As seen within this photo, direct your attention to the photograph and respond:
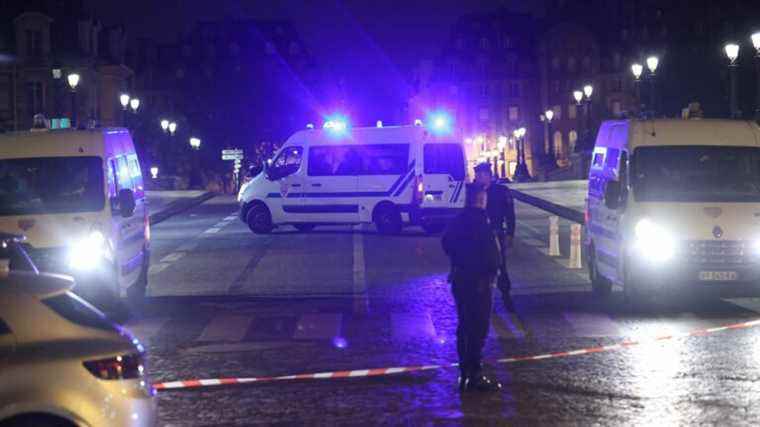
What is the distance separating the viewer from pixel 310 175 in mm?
31594

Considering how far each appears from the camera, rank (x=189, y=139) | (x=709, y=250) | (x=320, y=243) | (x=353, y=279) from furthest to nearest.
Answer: (x=189, y=139), (x=320, y=243), (x=353, y=279), (x=709, y=250)

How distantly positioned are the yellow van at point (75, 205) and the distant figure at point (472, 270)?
19.8 ft

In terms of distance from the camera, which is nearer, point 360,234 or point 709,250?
point 709,250

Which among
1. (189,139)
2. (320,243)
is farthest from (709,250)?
(189,139)

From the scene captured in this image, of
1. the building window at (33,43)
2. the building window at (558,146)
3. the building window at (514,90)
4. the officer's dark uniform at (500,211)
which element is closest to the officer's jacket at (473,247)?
the officer's dark uniform at (500,211)

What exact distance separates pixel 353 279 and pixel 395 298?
287 cm

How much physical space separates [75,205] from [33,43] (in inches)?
2406

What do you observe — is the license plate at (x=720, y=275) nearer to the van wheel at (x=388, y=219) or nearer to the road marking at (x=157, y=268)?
the road marking at (x=157, y=268)

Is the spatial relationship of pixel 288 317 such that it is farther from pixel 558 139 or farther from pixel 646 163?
pixel 558 139

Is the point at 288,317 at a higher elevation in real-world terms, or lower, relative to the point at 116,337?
lower

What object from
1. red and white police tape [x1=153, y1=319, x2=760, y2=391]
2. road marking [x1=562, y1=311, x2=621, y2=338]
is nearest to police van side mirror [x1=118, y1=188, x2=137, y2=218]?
road marking [x1=562, y1=311, x2=621, y2=338]

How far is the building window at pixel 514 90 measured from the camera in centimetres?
12288

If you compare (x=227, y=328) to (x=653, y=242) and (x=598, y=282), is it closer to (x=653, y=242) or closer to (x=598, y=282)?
(x=653, y=242)

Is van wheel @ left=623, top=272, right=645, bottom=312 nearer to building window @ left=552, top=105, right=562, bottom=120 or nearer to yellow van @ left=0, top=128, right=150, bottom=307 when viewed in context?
yellow van @ left=0, top=128, right=150, bottom=307
